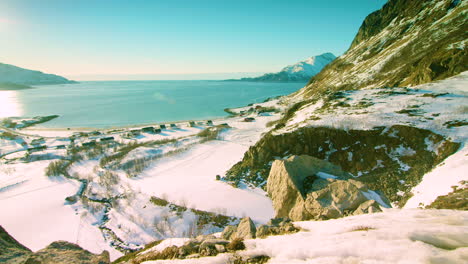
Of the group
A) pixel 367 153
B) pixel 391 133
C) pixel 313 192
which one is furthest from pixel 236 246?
pixel 391 133

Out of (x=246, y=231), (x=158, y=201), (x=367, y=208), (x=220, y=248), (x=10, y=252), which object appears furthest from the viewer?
(x=158, y=201)

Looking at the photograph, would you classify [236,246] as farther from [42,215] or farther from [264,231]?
[42,215]

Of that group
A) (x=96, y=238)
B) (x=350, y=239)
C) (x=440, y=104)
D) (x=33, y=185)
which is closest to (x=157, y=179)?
(x=96, y=238)

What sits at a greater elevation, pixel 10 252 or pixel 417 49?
pixel 417 49

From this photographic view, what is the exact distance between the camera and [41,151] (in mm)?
67250

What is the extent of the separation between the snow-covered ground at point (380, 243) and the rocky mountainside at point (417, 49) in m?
59.2

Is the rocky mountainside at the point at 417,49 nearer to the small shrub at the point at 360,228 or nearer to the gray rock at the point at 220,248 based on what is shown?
the small shrub at the point at 360,228

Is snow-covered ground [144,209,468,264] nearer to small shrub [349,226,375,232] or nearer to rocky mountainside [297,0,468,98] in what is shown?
small shrub [349,226,375,232]

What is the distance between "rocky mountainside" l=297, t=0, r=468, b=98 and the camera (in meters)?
48.8

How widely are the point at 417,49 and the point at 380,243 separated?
92446 mm

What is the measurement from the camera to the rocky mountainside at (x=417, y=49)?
4878cm

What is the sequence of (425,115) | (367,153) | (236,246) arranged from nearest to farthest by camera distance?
1. (236,246)
2. (367,153)
3. (425,115)

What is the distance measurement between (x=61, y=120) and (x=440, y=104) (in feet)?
535

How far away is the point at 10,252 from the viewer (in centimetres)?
838
